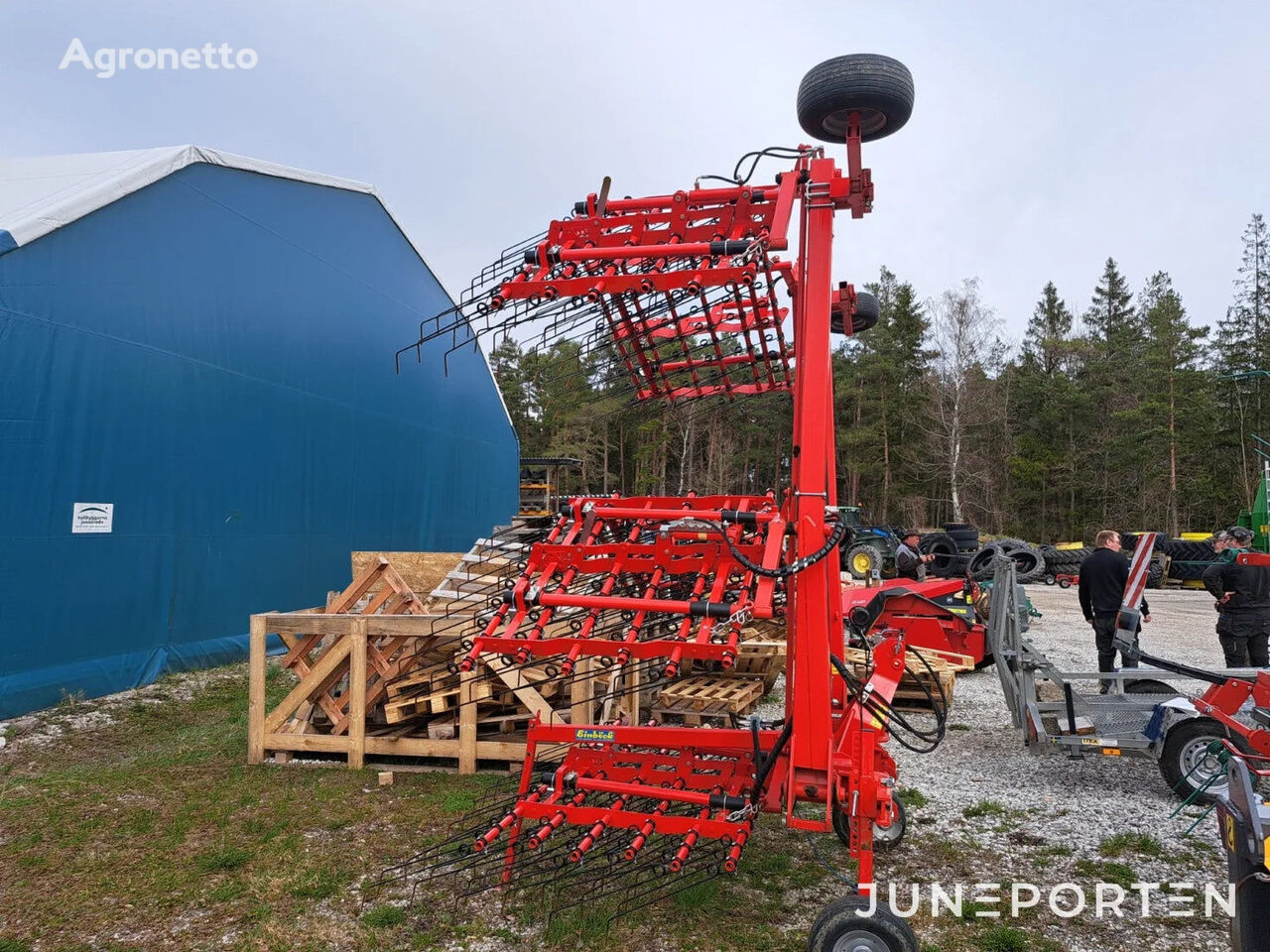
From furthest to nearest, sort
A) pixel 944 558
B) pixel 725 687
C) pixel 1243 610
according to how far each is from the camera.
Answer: pixel 944 558 < pixel 725 687 < pixel 1243 610

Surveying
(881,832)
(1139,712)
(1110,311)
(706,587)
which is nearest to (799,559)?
(706,587)

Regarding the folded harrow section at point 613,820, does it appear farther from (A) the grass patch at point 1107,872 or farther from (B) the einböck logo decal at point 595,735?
(A) the grass patch at point 1107,872

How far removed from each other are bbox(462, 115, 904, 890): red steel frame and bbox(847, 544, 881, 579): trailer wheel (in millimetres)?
15262

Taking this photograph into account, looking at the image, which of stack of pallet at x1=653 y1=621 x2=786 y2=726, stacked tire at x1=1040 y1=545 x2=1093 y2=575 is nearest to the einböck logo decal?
stack of pallet at x1=653 y1=621 x2=786 y2=726

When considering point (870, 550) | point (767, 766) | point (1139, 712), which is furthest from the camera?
point (870, 550)

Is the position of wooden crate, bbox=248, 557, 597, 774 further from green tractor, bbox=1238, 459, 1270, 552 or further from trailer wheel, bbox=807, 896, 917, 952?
green tractor, bbox=1238, 459, 1270, 552

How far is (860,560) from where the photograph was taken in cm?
1947

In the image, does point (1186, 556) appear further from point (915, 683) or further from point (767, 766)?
point (767, 766)

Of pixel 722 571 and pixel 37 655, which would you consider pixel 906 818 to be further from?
pixel 37 655

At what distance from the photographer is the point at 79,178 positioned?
1090cm

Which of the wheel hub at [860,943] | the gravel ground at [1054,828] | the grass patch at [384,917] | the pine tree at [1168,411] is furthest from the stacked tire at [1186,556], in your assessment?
the grass patch at [384,917]

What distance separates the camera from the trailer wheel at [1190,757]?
19.0 ft

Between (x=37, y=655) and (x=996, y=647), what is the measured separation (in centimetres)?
954

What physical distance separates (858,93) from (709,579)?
2.52 m
